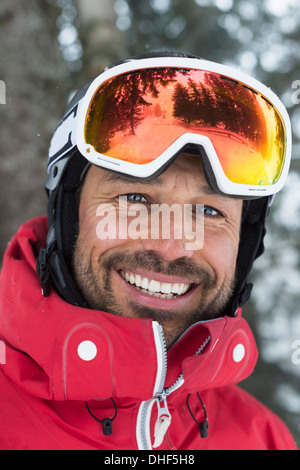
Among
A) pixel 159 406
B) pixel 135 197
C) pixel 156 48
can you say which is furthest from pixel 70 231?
pixel 156 48

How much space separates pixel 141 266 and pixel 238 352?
558 mm

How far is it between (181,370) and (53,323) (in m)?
0.56

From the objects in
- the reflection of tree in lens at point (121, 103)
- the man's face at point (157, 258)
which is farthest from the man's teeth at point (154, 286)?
the reflection of tree in lens at point (121, 103)

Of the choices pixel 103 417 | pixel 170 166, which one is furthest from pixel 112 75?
pixel 103 417

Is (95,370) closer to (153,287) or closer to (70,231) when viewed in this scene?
(153,287)

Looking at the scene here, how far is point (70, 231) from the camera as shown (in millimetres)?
1929

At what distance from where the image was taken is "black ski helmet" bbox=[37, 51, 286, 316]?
1.74m

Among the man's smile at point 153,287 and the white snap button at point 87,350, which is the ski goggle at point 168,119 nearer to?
the man's smile at point 153,287

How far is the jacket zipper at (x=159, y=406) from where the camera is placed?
1513 mm

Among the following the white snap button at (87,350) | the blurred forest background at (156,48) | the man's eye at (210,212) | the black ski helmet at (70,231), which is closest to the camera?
the white snap button at (87,350)

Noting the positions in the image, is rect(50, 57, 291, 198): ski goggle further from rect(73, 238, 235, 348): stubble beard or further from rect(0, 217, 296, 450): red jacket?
rect(0, 217, 296, 450): red jacket

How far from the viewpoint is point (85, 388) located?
148 cm

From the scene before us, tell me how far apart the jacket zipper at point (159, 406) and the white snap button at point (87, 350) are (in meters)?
0.23

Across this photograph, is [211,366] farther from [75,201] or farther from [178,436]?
[75,201]
